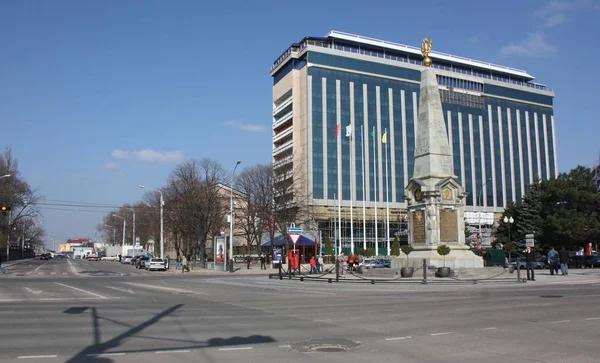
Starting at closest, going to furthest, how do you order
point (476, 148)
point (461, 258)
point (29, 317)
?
point (29, 317)
point (461, 258)
point (476, 148)

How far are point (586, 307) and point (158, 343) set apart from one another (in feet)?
37.4

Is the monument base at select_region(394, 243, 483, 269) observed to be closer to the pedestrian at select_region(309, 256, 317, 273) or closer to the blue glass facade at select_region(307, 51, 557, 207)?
the pedestrian at select_region(309, 256, 317, 273)

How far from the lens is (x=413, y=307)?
15.3m

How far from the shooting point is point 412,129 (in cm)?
9925

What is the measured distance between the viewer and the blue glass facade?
9069 cm

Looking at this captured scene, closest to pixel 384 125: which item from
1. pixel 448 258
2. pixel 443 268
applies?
pixel 448 258

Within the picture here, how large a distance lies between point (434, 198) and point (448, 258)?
359 cm

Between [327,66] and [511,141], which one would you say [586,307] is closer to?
[327,66]

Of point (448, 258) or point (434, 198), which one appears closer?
point (448, 258)

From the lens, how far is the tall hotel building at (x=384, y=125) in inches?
3546

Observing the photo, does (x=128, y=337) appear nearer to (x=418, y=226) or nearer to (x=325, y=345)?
(x=325, y=345)

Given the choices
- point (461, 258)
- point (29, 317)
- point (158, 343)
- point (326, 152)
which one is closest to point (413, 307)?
point (158, 343)

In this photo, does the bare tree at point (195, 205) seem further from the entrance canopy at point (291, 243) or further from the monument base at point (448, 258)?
the monument base at point (448, 258)

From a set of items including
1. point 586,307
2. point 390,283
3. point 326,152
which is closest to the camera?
point 586,307
